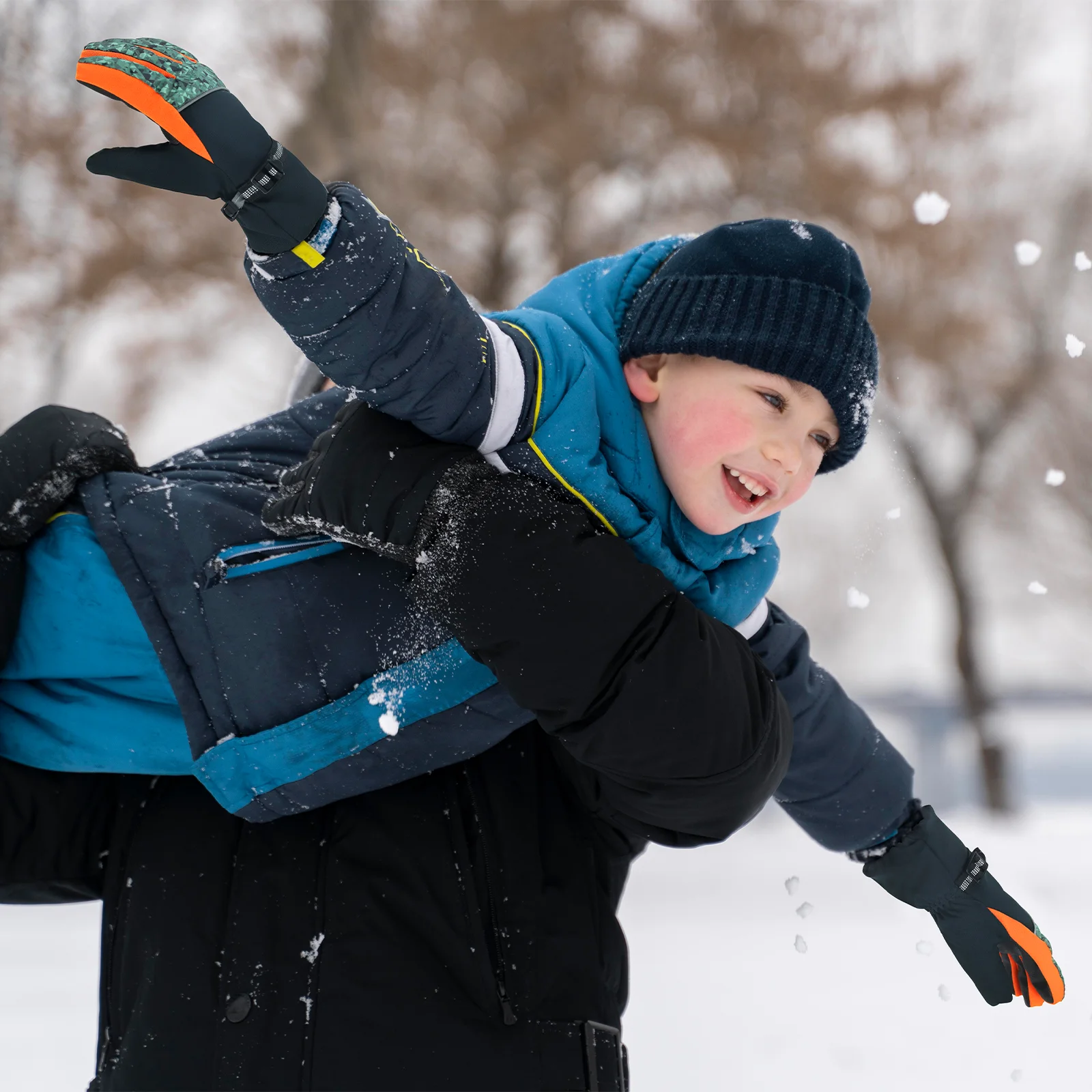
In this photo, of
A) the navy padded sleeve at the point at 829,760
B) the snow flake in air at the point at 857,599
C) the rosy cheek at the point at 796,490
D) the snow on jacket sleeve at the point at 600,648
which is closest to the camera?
the snow on jacket sleeve at the point at 600,648

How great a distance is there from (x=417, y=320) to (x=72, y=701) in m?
0.62

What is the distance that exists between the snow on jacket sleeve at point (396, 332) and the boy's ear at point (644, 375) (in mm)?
190

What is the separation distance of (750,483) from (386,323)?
469mm

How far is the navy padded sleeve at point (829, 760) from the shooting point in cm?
139

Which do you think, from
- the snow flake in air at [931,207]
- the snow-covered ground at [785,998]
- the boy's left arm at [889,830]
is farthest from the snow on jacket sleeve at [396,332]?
the snow flake in air at [931,207]

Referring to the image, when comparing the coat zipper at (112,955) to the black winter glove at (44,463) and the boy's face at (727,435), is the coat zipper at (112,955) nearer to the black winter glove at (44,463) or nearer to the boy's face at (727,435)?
the black winter glove at (44,463)

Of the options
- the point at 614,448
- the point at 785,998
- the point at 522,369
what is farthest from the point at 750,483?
the point at 785,998

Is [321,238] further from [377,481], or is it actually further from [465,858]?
[465,858]

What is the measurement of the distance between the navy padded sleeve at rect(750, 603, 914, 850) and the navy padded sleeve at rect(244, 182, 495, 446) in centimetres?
55

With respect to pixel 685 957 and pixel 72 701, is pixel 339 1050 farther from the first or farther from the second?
pixel 685 957

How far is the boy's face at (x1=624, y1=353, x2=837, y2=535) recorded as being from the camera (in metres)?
1.22

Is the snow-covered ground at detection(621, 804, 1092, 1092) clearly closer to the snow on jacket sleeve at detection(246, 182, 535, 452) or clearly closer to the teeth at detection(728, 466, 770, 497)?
the teeth at detection(728, 466, 770, 497)

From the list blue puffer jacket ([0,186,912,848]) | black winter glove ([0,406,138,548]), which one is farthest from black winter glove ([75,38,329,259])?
black winter glove ([0,406,138,548])

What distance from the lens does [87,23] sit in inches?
104
